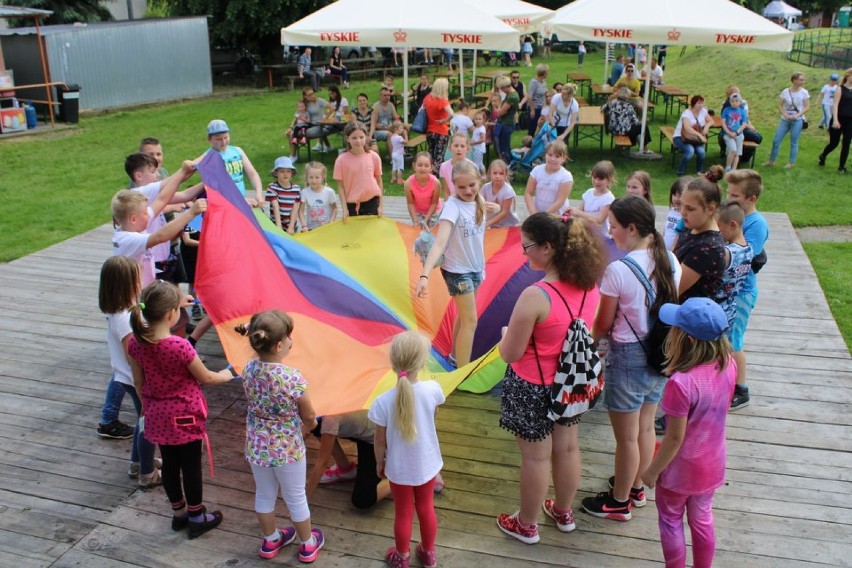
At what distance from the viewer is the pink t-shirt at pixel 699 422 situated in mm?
3109

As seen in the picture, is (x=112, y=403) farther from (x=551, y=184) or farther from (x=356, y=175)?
(x=551, y=184)

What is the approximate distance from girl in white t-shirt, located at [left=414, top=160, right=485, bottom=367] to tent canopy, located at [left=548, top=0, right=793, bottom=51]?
24.8 ft

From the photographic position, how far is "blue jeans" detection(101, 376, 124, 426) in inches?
189

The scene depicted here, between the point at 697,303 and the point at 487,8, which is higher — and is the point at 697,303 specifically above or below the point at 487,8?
below

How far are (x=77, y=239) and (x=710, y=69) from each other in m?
22.1

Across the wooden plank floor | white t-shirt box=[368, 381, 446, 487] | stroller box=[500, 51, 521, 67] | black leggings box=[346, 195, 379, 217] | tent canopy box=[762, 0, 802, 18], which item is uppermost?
tent canopy box=[762, 0, 802, 18]

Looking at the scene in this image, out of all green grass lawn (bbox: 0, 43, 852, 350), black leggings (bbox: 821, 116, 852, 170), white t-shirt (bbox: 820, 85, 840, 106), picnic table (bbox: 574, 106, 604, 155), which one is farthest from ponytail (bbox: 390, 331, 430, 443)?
white t-shirt (bbox: 820, 85, 840, 106)

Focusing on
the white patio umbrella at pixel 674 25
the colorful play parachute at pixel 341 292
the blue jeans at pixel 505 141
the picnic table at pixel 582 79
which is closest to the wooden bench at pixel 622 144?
the blue jeans at pixel 505 141

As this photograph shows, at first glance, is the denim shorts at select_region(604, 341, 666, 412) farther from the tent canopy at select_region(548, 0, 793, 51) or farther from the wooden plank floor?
the tent canopy at select_region(548, 0, 793, 51)

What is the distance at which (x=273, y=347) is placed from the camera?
3.43m

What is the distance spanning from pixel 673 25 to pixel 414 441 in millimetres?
9905

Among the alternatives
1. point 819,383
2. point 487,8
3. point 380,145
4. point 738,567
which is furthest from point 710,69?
point 738,567

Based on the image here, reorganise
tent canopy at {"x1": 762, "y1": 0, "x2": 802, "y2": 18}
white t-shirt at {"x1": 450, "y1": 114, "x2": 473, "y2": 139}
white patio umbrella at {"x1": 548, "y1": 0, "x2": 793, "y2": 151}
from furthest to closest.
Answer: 1. tent canopy at {"x1": 762, "y1": 0, "x2": 802, "y2": 18}
2. white t-shirt at {"x1": 450, "y1": 114, "x2": 473, "y2": 139}
3. white patio umbrella at {"x1": 548, "y1": 0, "x2": 793, "y2": 151}

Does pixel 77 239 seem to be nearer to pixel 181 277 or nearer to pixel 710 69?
pixel 181 277
